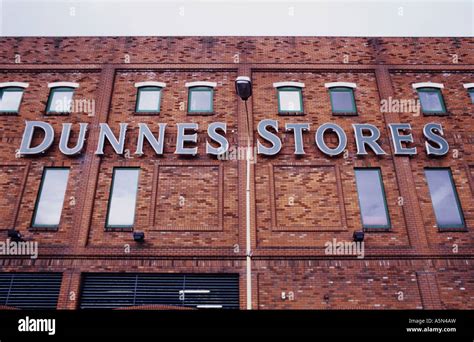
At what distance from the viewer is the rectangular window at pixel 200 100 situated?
13380 mm

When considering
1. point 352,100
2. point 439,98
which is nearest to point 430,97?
point 439,98

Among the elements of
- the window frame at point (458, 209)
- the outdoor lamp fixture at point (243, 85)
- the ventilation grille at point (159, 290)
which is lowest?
the ventilation grille at point (159, 290)

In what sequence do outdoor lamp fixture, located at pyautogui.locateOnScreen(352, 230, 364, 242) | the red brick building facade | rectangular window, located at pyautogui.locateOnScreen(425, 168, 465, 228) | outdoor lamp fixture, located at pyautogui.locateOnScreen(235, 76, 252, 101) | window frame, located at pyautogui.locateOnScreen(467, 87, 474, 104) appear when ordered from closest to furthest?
outdoor lamp fixture, located at pyautogui.locateOnScreen(235, 76, 252, 101), the red brick building facade, outdoor lamp fixture, located at pyautogui.locateOnScreen(352, 230, 364, 242), rectangular window, located at pyautogui.locateOnScreen(425, 168, 465, 228), window frame, located at pyautogui.locateOnScreen(467, 87, 474, 104)

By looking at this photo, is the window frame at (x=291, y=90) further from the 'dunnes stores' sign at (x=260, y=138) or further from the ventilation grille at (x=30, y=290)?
the ventilation grille at (x=30, y=290)

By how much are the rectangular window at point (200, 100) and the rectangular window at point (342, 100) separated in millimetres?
4412

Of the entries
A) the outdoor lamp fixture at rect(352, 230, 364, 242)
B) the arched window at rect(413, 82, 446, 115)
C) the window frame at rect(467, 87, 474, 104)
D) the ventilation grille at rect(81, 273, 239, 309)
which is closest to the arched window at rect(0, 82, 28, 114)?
the ventilation grille at rect(81, 273, 239, 309)

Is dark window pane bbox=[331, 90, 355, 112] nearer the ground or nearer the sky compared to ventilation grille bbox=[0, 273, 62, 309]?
nearer the sky

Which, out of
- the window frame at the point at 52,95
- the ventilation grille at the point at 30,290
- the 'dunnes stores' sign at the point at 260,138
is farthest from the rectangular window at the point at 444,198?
the window frame at the point at 52,95

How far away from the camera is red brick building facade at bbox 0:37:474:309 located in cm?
1055

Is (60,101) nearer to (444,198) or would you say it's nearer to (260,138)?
(260,138)

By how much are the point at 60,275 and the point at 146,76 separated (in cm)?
753

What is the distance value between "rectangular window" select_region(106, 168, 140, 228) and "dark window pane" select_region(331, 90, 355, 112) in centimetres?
731

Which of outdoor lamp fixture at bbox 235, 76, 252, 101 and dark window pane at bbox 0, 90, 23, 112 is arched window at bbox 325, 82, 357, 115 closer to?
outdoor lamp fixture at bbox 235, 76, 252, 101
